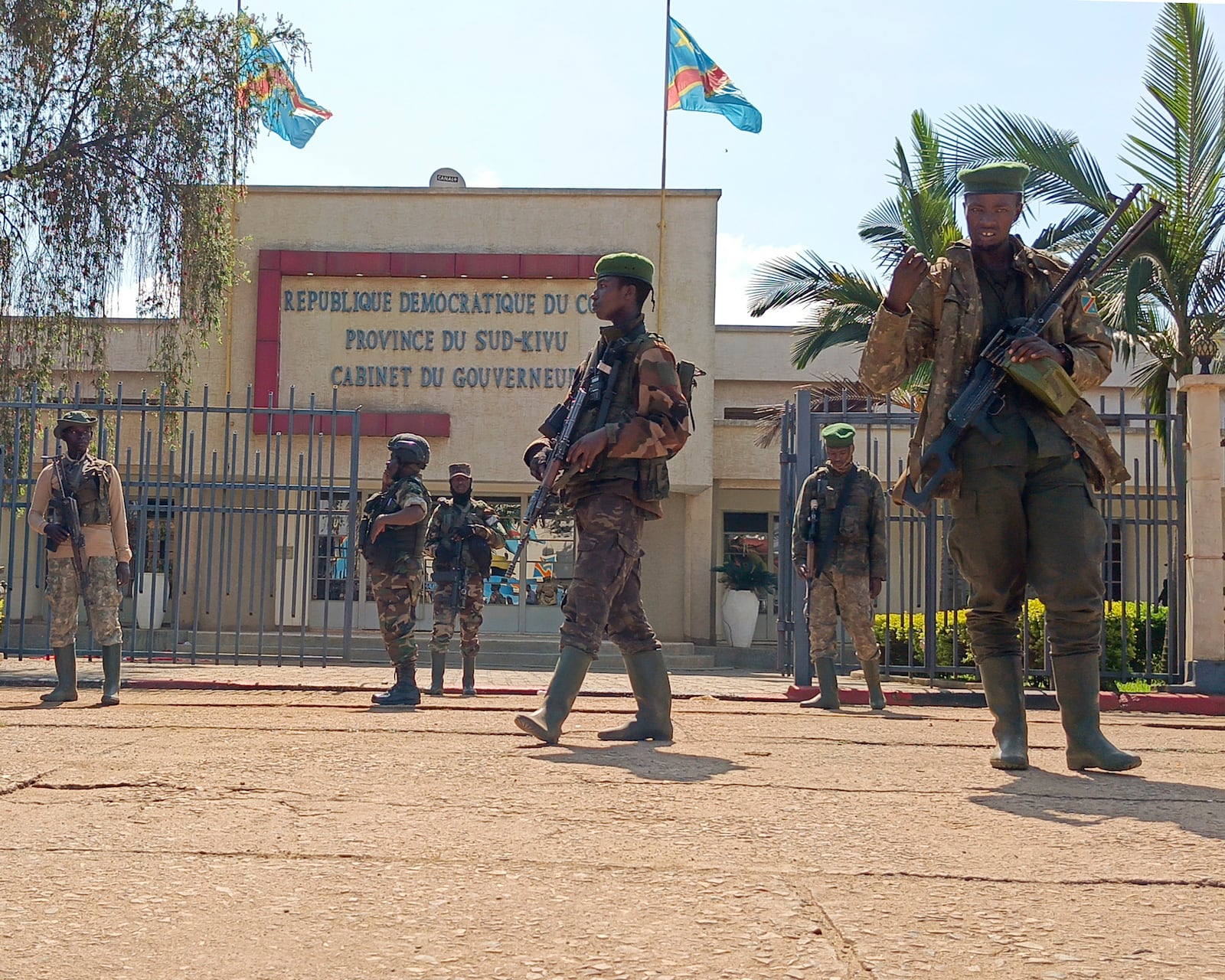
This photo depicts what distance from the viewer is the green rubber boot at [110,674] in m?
7.21

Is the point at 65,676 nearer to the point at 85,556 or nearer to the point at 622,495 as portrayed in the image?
the point at 85,556

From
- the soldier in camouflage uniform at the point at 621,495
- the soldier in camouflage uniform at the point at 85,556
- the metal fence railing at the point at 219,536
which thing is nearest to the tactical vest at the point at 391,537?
the soldier in camouflage uniform at the point at 85,556

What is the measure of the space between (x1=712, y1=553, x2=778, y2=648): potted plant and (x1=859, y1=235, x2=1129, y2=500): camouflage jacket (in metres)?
15.3

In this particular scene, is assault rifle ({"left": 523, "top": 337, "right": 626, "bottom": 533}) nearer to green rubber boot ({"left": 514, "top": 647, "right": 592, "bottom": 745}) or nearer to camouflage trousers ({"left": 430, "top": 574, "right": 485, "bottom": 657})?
green rubber boot ({"left": 514, "top": 647, "right": 592, "bottom": 745})

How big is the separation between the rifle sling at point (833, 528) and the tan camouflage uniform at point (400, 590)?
2492mm

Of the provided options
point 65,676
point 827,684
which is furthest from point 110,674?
point 827,684

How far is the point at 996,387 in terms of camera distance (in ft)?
13.3

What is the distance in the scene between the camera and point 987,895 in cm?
247

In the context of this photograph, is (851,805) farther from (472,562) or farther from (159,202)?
(159,202)

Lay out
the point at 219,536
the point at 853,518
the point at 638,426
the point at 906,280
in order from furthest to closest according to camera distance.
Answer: the point at 219,536
the point at 853,518
the point at 638,426
the point at 906,280

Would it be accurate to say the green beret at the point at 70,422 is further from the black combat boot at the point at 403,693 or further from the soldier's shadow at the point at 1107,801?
the soldier's shadow at the point at 1107,801

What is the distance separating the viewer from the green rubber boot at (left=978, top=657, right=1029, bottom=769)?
4.07m

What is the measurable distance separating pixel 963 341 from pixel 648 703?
1751 mm

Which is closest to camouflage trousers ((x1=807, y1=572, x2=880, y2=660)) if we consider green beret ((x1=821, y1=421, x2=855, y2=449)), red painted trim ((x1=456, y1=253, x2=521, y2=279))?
green beret ((x1=821, y1=421, x2=855, y2=449))
